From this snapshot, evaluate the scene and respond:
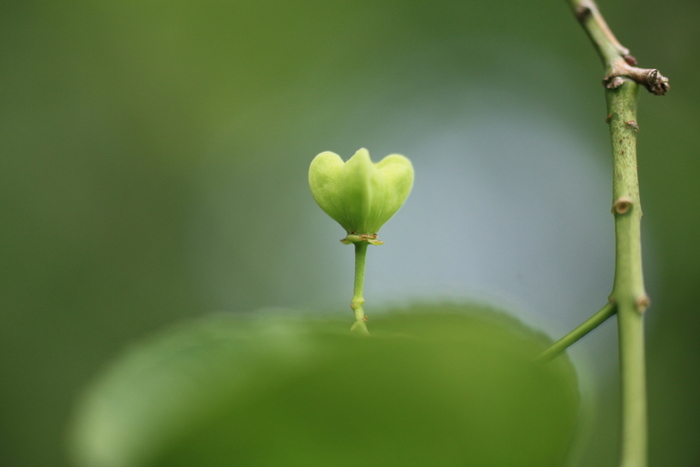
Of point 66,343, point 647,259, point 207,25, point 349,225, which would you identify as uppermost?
point 207,25

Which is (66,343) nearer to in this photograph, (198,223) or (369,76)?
(198,223)

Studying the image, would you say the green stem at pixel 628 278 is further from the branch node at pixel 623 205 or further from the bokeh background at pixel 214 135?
the bokeh background at pixel 214 135

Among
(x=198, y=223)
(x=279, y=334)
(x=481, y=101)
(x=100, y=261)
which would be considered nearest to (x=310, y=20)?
(x=481, y=101)

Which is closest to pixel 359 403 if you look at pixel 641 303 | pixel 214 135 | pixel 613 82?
pixel 641 303

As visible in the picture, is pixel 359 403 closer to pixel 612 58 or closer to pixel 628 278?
pixel 628 278

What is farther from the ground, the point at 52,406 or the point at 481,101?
the point at 481,101

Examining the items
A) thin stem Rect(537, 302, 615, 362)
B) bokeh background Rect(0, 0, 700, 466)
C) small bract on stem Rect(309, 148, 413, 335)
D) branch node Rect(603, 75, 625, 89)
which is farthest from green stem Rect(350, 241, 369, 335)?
bokeh background Rect(0, 0, 700, 466)
